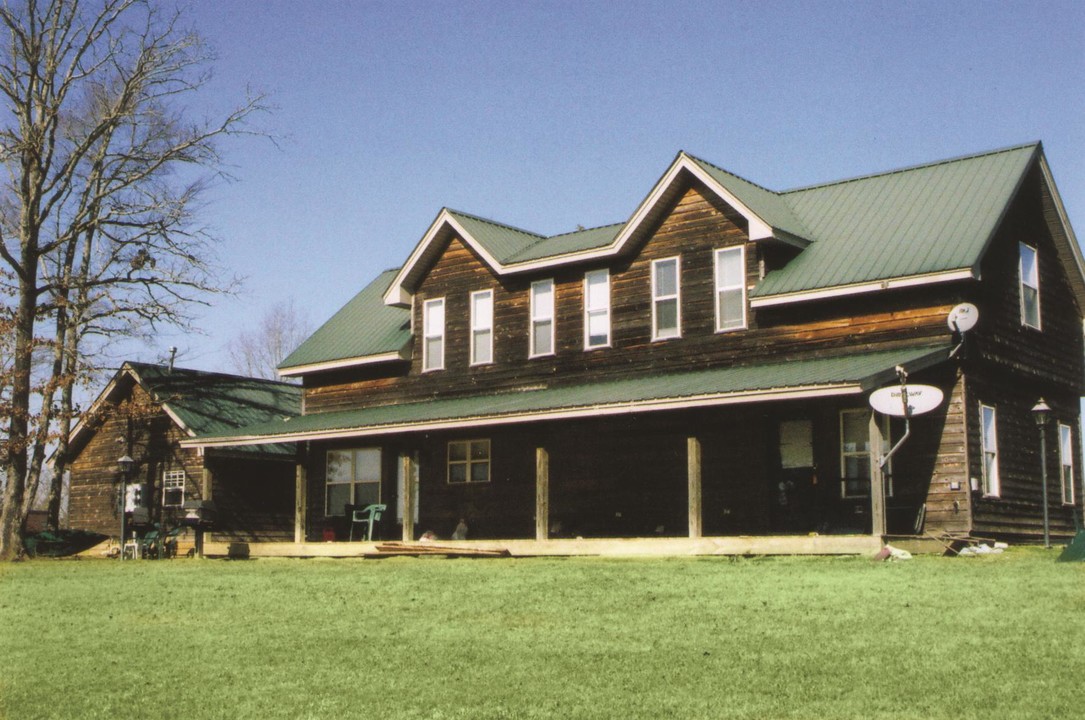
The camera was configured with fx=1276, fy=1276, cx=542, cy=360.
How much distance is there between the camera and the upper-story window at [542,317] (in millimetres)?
28594

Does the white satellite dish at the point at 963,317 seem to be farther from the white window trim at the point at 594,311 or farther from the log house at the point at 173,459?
the log house at the point at 173,459

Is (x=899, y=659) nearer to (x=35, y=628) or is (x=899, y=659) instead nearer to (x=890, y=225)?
(x=35, y=628)

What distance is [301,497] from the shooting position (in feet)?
94.9

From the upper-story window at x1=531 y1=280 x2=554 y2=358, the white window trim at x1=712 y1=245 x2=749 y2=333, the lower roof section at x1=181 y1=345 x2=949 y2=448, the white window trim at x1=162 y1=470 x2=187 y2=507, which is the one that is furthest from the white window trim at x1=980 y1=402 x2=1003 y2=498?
the white window trim at x1=162 y1=470 x2=187 y2=507

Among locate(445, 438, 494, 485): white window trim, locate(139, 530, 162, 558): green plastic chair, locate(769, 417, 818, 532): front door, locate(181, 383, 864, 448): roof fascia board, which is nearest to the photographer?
locate(181, 383, 864, 448): roof fascia board

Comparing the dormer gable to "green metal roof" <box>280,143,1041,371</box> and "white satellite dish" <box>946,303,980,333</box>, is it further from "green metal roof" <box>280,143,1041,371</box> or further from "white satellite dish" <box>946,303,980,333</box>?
"white satellite dish" <box>946,303,980,333</box>

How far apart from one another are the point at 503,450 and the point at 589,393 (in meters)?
4.87

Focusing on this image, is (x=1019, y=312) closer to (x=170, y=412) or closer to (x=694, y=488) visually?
(x=694, y=488)

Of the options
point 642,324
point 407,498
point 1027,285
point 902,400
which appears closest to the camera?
point 902,400

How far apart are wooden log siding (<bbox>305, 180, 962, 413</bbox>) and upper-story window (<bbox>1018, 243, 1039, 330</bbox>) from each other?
3.88 m

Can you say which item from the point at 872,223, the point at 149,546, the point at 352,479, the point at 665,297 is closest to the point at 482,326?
the point at 665,297

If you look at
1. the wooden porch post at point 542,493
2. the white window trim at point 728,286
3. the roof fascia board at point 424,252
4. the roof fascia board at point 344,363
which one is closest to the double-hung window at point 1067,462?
the white window trim at point 728,286

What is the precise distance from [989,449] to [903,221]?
4746mm

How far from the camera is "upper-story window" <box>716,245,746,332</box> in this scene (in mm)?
25422
